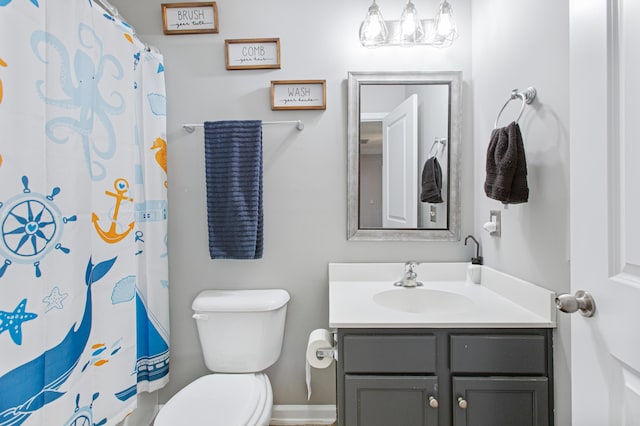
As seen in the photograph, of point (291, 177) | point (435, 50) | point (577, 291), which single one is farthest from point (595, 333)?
point (435, 50)

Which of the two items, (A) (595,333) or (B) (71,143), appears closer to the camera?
(A) (595,333)

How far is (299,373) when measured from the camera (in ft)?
5.93

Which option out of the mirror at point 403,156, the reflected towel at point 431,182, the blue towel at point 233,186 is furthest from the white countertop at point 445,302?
the blue towel at point 233,186

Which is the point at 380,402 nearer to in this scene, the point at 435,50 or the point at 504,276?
the point at 504,276

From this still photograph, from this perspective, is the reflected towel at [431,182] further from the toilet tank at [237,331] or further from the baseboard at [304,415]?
the baseboard at [304,415]

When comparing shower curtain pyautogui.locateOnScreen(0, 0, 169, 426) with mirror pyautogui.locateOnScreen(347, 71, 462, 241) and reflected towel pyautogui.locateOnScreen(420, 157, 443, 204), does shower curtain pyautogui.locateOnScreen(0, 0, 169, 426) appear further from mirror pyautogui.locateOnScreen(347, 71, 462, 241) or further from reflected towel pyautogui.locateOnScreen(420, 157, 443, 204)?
reflected towel pyautogui.locateOnScreen(420, 157, 443, 204)

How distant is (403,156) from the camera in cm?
174

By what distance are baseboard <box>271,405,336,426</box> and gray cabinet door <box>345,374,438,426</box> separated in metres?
0.70

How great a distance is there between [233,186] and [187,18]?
0.88 metres

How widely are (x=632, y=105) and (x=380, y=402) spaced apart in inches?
41.3

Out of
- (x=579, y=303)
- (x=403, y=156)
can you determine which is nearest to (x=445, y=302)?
(x=403, y=156)

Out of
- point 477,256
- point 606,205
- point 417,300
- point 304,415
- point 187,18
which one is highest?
point 187,18

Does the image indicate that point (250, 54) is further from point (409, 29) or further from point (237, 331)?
point (237, 331)

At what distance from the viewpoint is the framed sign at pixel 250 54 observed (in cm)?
175
